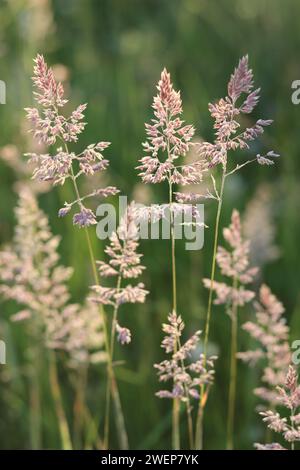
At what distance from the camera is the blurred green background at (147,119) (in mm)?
1776

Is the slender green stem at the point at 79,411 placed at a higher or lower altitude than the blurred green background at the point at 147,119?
lower

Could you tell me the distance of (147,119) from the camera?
283 centimetres

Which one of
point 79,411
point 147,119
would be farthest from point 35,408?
point 147,119

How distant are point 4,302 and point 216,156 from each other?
1.29 metres

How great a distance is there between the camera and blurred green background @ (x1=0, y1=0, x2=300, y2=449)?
5.83ft

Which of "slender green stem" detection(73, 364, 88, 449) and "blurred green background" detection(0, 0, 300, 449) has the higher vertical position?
"blurred green background" detection(0, 0, 300, 449)

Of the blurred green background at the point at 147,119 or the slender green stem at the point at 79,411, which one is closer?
the slender green stem at the point at 79,411

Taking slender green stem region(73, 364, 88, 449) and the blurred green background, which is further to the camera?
the blurred green background

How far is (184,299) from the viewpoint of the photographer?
2.03 m

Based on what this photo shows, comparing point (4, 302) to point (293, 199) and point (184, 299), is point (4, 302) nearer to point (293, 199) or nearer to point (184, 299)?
point (184, 299)

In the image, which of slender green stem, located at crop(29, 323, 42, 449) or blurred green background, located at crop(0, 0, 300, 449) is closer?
slender green stem, located at crop(29, 323, 42, 449)

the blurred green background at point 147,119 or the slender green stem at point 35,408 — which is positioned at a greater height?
the blurred green background at point 147,119

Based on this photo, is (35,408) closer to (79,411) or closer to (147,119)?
(79,411)
